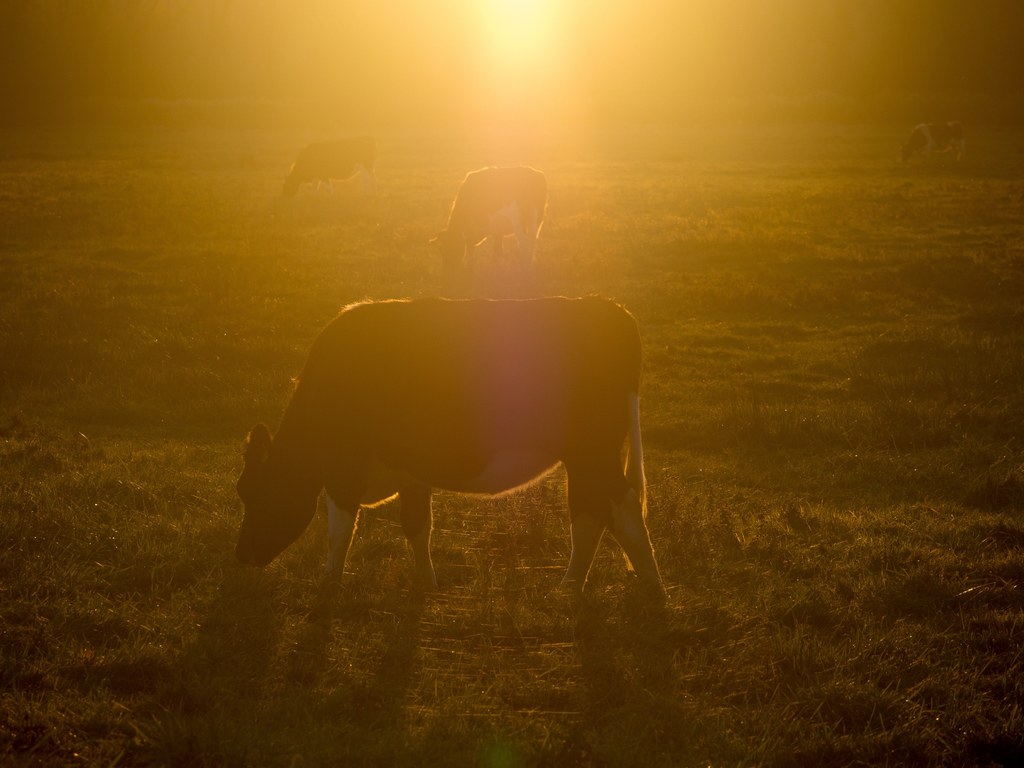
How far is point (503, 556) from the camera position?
22.0 ft

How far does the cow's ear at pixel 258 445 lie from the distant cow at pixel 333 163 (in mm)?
22293

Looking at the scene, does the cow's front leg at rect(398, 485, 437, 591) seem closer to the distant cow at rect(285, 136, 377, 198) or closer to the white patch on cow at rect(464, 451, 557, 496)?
the white patch on cow at rect(464, 451, 557, 496)

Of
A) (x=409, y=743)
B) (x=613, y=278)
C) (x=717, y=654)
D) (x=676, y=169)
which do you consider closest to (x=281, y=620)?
(x=409, y=743)

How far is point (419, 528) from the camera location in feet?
20.6

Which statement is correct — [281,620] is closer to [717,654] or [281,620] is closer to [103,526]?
[103,526]

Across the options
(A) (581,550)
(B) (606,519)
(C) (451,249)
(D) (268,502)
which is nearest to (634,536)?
(B) (606,519)

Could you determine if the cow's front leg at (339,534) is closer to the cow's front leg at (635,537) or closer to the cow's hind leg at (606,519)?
the cow's hind leg at (606,519)

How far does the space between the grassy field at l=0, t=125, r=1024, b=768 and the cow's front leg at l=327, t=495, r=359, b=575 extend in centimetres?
13

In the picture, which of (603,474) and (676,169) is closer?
(603,474)

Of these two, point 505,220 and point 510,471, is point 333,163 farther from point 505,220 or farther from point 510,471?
point 510,471

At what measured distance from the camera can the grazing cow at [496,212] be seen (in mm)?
17591

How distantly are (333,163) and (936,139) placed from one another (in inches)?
874

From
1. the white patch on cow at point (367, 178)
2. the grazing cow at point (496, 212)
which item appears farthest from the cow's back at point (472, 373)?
the white patch on cow at point (367, 178)

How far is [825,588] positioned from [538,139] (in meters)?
43.5
